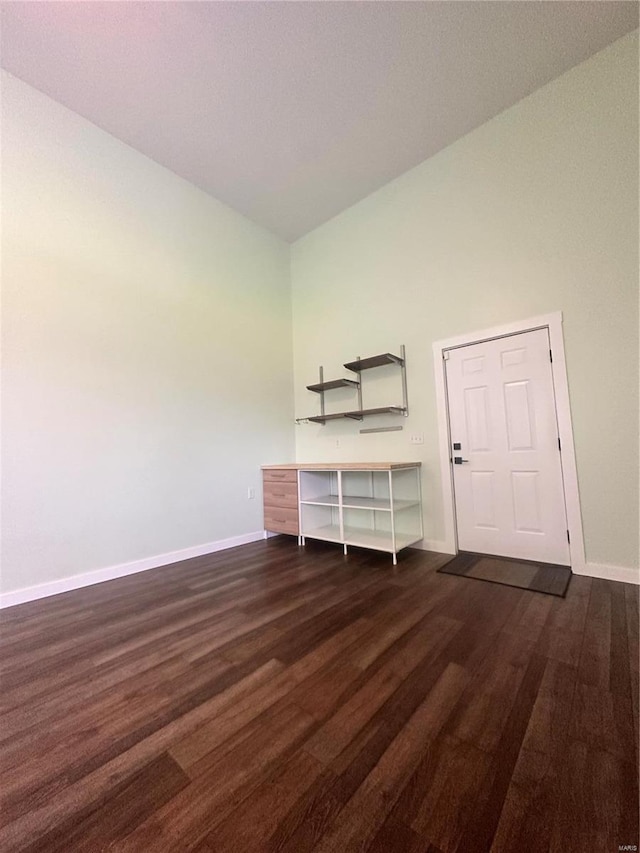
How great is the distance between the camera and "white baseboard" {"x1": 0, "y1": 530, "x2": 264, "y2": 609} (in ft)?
7.75

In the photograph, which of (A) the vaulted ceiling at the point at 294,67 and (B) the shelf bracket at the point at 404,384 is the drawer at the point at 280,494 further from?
(A) the vaulted ceiling at the point at 294,67

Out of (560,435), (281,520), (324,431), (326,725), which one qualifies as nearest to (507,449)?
(560,435)

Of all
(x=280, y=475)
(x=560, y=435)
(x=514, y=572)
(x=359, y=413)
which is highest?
(x=359, y=413)

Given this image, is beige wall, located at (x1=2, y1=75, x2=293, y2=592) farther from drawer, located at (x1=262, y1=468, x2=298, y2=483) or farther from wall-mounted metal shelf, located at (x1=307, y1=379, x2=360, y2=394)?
wall-mounted metal shelf, located at (x1=307, y1=379, x2=360, y2=394)

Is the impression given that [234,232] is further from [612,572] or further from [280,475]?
[612,572]

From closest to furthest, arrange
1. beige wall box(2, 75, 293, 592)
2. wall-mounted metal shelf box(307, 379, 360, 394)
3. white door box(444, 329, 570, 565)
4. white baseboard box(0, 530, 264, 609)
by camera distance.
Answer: white baseboard box(0, 530, 264, 609)
beige wall box(2, 75, 293, 592)
white door box(444, 329, 570, 565)
wall-mounted metal shelf box(307, 379, 360, 394)

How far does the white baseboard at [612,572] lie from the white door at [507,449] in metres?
0.15

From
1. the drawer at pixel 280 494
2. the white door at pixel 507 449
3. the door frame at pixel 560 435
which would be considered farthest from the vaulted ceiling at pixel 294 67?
the drawer at pixel 280 494

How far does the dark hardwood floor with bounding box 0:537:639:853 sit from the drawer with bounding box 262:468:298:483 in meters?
1.60

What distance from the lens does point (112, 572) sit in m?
2.78

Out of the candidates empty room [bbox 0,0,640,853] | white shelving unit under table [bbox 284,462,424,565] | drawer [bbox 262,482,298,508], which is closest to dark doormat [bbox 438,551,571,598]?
empty room [bbox 0,0,640,853]

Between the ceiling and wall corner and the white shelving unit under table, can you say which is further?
the white shelving unit under table

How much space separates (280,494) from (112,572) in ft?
5.63

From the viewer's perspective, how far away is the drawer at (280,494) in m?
3.67
